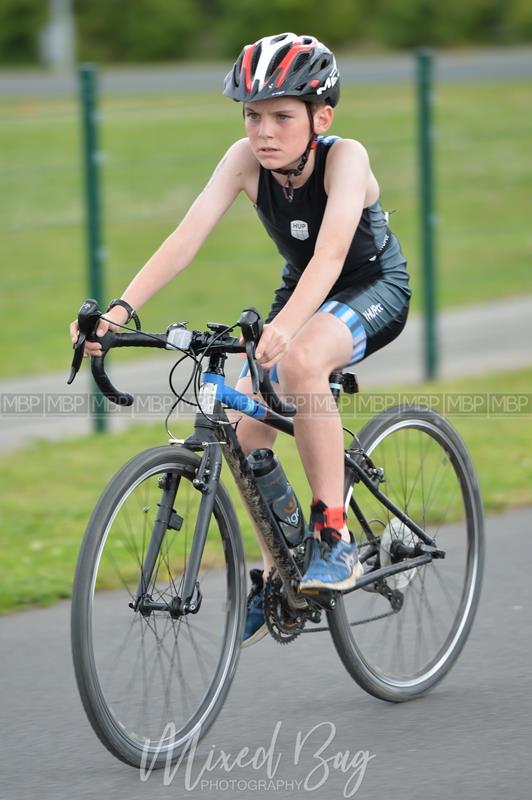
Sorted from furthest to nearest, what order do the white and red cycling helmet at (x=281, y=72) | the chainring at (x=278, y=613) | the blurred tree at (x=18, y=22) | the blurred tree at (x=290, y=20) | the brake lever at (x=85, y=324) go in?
the blurred tree at (x=18, y=22), the blurred tree at (x=290, y=20), the chainring at (x=278, y=613), the white and red cycling helmet at (x=281, y=72), the brake lever at (x=85, y=324)

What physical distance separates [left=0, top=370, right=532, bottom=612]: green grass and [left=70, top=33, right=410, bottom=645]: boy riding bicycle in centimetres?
180

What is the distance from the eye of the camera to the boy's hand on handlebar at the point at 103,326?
418 cm

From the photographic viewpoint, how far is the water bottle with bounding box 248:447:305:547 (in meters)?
4.47

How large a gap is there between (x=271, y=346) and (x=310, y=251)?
672 mm

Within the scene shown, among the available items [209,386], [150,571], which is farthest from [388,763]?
[209,386]

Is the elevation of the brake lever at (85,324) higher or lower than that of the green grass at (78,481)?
higher

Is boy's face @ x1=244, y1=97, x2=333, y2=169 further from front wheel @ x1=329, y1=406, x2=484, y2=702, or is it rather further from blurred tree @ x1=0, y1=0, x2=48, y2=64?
blurred tree @ x1=0, y1=0, x2=48, y2=64

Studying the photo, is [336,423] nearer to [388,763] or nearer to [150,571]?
[150,571]

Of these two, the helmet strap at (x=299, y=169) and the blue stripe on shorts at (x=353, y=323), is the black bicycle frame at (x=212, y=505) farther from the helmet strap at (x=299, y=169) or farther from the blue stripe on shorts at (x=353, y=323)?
the helmet strap at (x=299, y=169)

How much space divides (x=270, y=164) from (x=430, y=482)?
1414mm

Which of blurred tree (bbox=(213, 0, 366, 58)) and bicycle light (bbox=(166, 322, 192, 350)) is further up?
blurred tree (bbox=(213, 0, 366, 58))
